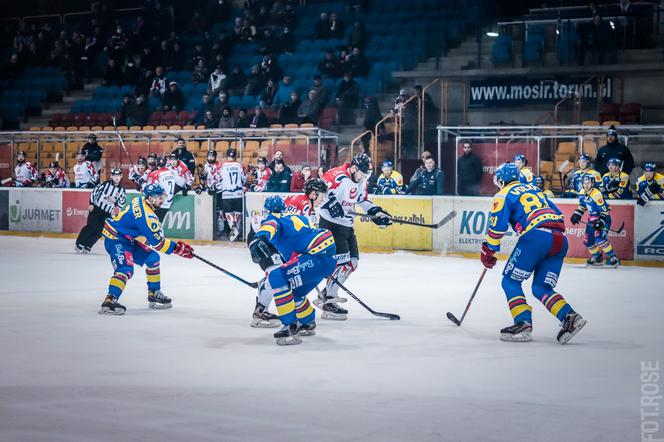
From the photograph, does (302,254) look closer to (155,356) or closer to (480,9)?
(155,356)

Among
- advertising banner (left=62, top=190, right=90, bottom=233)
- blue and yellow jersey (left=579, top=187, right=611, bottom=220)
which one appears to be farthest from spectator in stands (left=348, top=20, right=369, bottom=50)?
blue and yellow jersey (left=579, top=187, right=611, bottom=220)

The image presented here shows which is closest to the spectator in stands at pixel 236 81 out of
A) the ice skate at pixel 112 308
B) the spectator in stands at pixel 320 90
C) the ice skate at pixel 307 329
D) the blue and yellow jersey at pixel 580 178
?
the spectator in stands at pixel 320 90

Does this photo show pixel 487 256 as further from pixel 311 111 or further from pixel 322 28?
pixel 322 28

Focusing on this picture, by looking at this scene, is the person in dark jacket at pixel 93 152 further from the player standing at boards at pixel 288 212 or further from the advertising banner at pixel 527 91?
the player standing at boards at pixel 288 212

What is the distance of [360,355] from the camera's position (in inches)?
292

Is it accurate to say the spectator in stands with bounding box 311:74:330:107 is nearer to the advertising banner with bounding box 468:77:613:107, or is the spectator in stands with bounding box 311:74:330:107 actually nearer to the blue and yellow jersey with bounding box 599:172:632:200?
the advertising banner with bounding box 468:77:613:107

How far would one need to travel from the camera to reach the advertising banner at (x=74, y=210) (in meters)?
19.6

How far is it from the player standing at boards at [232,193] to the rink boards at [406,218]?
8.3 inches

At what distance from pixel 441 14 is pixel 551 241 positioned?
648 inches

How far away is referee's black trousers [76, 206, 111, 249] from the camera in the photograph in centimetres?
1667

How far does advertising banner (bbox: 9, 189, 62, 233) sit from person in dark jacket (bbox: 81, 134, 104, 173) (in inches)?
40.9

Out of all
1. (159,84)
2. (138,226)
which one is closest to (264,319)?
(138,226)

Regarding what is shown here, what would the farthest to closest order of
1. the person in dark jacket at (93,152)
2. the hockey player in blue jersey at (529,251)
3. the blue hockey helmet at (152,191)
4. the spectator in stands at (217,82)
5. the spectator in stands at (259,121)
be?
the spectator in stands at (217,82) < the spectator in stands at (259,121) < the person in dark jacket at (93,152) < the blue hockey helmet at (152,191) < the hockey player in blue jersey at (529,251)

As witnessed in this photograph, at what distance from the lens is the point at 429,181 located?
17.0 m
